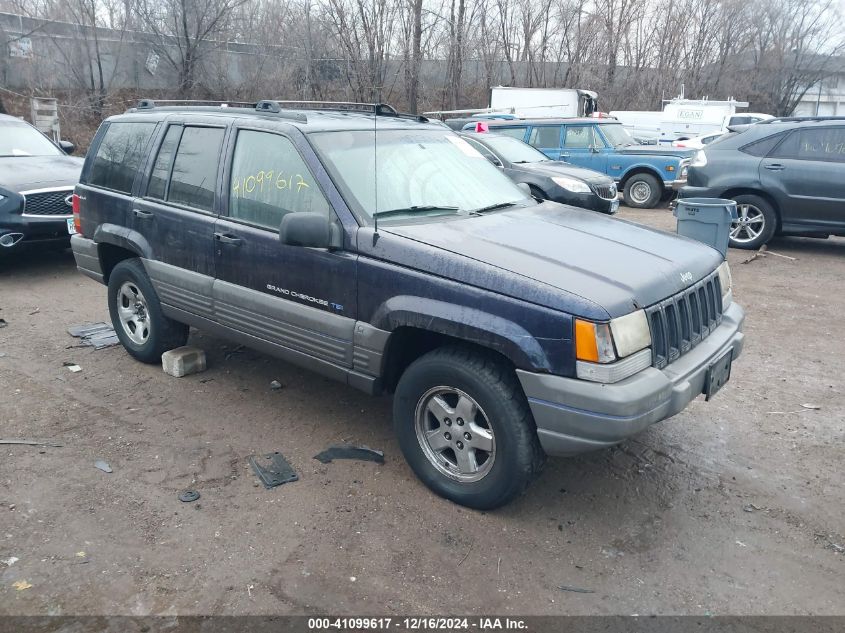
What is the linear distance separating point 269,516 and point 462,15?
29087mm

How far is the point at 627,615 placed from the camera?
9.57 feet

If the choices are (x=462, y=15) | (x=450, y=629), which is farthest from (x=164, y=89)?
(x=450, y=629)

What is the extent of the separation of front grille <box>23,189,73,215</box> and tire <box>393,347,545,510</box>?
6027mm

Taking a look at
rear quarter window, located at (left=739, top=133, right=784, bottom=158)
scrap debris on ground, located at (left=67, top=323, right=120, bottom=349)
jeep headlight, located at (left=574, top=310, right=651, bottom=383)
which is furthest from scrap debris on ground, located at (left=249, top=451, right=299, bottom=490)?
rear quarter window, located at (left=739, top=133, right=784, bottom=158)

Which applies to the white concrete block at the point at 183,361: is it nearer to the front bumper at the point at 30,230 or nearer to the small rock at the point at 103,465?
the small rock at the point at 103,465

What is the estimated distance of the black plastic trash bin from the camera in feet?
24.9

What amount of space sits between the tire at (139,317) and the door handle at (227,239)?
1.00 metres

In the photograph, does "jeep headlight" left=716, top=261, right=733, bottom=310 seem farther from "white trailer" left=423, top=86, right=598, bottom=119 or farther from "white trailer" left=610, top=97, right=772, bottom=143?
"white trailer" left=610, top=97, right=772, bottom=143

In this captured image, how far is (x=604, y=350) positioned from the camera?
3.07 meters

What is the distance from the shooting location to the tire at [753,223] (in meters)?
9.64

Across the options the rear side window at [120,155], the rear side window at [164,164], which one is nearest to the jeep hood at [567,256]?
the rear side window at [164,164]

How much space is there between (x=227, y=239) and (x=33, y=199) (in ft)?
15.4

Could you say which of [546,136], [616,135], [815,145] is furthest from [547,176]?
[616,135]

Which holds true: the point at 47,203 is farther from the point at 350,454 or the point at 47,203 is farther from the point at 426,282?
the point at 426,282
